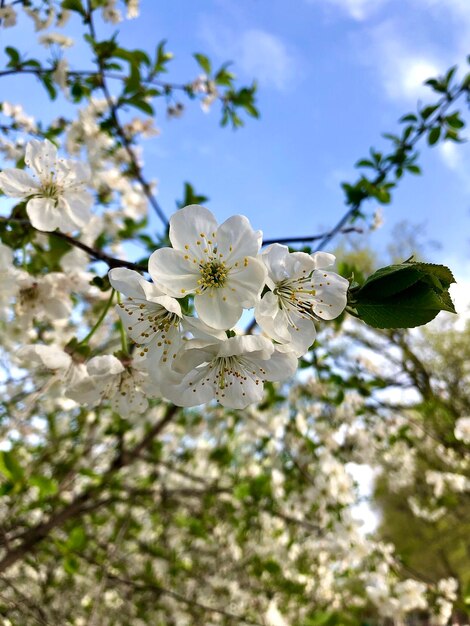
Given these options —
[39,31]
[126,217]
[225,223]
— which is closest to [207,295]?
[225,223]

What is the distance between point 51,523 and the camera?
1950 millimetres

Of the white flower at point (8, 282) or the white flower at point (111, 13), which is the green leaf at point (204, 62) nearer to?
the white flower at point (111, 13)

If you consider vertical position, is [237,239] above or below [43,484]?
above

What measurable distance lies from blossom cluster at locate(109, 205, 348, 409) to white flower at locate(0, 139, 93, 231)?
43 centimetres

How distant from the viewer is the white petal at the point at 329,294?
762 mm

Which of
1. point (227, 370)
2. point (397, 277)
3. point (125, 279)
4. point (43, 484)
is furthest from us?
point (43, 484)

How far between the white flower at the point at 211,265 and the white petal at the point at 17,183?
0.55 metres

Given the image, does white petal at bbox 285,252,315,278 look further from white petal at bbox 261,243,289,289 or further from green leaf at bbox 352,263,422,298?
green leaf at bbox 352,263,422,298

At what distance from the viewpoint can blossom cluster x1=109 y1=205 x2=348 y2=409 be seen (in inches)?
29.1

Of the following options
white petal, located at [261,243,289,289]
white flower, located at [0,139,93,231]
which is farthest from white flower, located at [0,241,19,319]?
white petal, located at [261,243,289,289]

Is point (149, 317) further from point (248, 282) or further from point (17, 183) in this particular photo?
point (17, 183)

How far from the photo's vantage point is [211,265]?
82 cm

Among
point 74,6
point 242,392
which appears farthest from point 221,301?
point 74,6

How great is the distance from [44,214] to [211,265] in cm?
55
